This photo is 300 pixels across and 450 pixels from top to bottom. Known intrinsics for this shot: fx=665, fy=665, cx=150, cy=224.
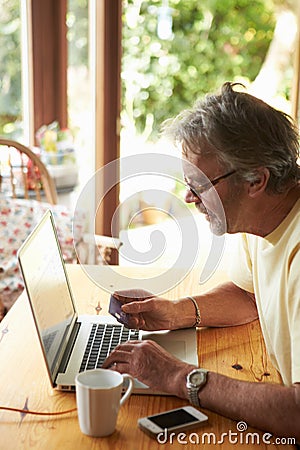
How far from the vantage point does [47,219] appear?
5.16 ft

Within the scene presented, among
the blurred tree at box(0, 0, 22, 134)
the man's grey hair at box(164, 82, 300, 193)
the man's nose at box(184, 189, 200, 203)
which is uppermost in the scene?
the man's grey hair at box(164, 82, 300, 193)

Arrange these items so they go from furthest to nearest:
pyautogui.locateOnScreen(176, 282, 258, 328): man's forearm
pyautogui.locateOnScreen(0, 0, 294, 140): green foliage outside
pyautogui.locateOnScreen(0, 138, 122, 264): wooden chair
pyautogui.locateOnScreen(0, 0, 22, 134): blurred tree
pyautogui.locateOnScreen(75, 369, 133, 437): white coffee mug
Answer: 1. pyautogui.locateOnScreen(0, 0, 294, 140): green foliage outside
2. pyautogui.locateOnScreen(0, 0, 22, 134): blurred tree
3. pyautogui.locateOnScreen(0, 138, 122, 264): wooden chair
4. pyautogui.locateOnScreen(176, 282, 258, 328): man's forearm
5. pyautogui.locateOnScreen(75, 369, 133, 437): white coffee mug

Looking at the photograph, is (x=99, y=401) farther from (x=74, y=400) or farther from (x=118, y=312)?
(x=118, y=312)

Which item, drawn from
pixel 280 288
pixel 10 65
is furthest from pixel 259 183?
pixel 10 65

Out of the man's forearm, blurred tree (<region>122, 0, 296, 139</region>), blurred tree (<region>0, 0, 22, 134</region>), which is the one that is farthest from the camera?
blurred tree (<region>122, 0, 296, 139</region>)

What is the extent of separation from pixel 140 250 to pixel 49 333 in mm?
441

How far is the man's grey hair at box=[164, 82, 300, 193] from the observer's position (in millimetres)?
1411

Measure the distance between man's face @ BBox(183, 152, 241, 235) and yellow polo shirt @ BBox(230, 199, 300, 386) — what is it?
10 cm

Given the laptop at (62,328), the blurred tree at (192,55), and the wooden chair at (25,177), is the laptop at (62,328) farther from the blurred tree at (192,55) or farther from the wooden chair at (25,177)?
the blurred tree at (192,55)

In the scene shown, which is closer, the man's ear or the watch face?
the watch face

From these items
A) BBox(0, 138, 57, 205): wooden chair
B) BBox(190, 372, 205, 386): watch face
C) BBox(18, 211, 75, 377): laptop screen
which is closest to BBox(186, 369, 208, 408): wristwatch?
BBox(190, 372, 205, 386): watch face

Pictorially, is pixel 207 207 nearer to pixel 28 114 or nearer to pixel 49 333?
pixel 49 333

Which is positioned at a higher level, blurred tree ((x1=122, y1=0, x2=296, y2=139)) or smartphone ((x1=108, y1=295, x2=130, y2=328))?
smartphone ((x1=108, y1=295, x2=130, y2=328))

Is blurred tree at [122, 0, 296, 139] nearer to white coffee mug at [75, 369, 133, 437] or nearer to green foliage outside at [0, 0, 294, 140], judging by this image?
green foliage outside at [0, 0, 294, 140]
